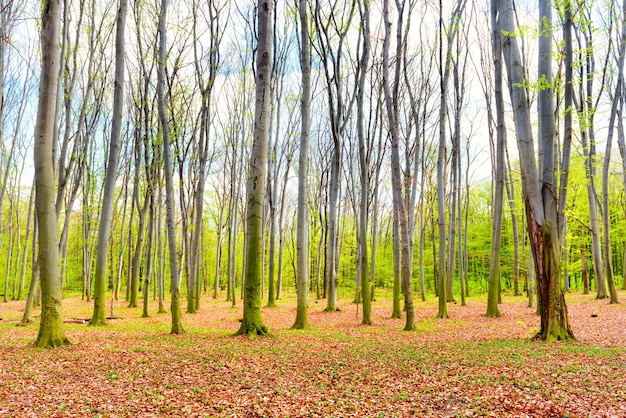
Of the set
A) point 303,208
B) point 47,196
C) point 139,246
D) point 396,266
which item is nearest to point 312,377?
point 303,208

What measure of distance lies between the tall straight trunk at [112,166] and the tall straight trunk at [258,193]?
3884 millimetres

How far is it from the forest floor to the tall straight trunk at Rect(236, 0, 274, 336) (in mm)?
617

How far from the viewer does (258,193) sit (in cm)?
802

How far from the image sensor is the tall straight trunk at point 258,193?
7868mm

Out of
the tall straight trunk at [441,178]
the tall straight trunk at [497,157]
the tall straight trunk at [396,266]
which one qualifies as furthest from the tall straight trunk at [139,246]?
the tall straight trunk at [497,157]

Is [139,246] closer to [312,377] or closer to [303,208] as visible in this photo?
[303,208]

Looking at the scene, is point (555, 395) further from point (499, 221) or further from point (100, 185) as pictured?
point (100, 185)

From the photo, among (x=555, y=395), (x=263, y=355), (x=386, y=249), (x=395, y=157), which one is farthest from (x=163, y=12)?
(x=386, y=249)

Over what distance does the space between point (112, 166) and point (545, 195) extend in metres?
10.2

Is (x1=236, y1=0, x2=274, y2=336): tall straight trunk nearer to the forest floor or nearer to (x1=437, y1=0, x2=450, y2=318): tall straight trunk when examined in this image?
the forest floor

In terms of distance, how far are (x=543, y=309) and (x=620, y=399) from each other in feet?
12.0


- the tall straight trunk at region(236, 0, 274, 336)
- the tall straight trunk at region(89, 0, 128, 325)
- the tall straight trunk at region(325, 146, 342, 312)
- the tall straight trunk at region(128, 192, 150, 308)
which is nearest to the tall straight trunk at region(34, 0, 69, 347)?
the tall straight trunk at region(89, 0, 128, 325)

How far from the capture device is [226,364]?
5570 mm

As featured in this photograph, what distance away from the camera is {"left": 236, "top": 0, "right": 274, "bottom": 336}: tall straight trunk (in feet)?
25.8
